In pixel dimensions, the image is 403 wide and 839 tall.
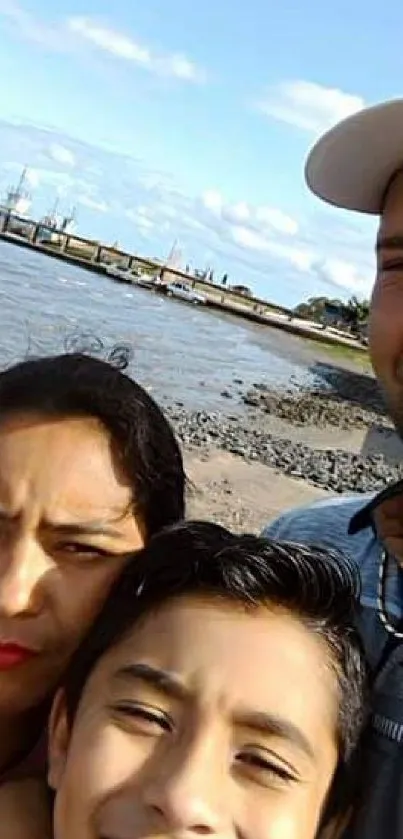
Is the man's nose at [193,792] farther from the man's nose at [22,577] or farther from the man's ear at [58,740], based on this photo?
the man's nose at [22,577]

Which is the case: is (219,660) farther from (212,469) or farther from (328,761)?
(212,469)

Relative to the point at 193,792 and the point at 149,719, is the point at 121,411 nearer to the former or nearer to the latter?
the point at 149,719

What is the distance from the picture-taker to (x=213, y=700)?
1627mm

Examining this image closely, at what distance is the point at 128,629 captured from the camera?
1.79 m

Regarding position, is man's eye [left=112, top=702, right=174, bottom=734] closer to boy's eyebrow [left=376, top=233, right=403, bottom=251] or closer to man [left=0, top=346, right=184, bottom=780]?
man [left=0, top=346, right=184, bottom=780]

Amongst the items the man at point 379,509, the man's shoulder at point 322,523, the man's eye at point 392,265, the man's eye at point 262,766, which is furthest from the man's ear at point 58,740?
the man's eye at point 392,265

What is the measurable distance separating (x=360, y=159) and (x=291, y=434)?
23.7 m

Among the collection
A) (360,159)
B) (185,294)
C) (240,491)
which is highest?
(360,159)

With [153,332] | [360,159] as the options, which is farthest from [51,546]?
[153,332]

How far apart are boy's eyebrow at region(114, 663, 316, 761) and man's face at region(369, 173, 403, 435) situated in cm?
86

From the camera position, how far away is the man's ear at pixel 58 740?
1705mm

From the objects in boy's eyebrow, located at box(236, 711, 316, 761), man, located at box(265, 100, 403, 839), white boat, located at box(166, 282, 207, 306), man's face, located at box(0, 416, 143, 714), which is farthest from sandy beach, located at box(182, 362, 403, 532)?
white boat, located at box(166, 282, 207, 306)

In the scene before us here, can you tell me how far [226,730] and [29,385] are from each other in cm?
87

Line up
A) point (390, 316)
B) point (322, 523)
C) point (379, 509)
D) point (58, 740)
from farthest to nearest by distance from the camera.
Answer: point (390, 316) < point (322, 523) < point (379, 509) < point (58, 740)
